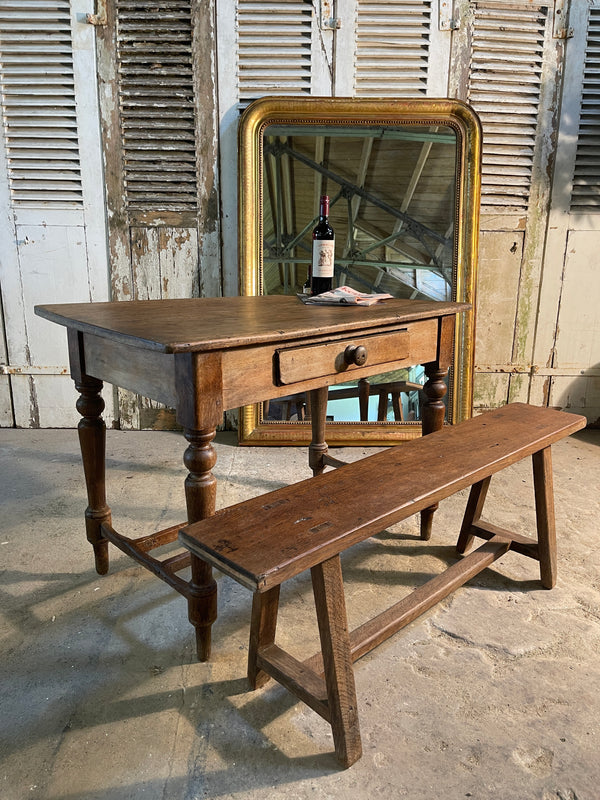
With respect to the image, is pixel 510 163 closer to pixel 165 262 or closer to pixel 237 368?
pixel 165 262

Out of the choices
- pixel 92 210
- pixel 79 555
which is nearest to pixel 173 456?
pixel 79 555

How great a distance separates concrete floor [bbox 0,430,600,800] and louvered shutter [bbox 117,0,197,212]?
2.06 meters

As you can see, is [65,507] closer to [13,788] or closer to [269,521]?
[13,788]

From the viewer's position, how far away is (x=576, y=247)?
3.63m

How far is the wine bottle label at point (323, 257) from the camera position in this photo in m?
2.15

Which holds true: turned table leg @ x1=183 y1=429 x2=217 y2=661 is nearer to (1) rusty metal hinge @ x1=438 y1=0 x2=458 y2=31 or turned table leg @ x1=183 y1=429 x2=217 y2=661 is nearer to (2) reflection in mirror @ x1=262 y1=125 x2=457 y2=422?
(2) reflection in mirror @ x1=262 y1=125 x2=457 y2=422

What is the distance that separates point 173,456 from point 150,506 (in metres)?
0.68

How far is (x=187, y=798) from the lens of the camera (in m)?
1.22

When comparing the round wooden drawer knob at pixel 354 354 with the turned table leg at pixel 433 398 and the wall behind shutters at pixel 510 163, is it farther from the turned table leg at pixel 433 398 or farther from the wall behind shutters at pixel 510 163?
the wall behind shutters at pixel 510 163

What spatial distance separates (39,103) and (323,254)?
2.33m

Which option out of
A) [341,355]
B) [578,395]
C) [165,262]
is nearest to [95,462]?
[341,355]

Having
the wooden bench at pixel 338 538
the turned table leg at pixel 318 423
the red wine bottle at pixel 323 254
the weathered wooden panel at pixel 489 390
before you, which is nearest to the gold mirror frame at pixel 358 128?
the weathered wooden panel at pixel 489 390

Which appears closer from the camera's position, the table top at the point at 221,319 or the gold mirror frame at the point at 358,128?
the table top at the point at 221,319

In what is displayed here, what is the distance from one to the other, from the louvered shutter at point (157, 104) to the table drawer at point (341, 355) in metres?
2.14
